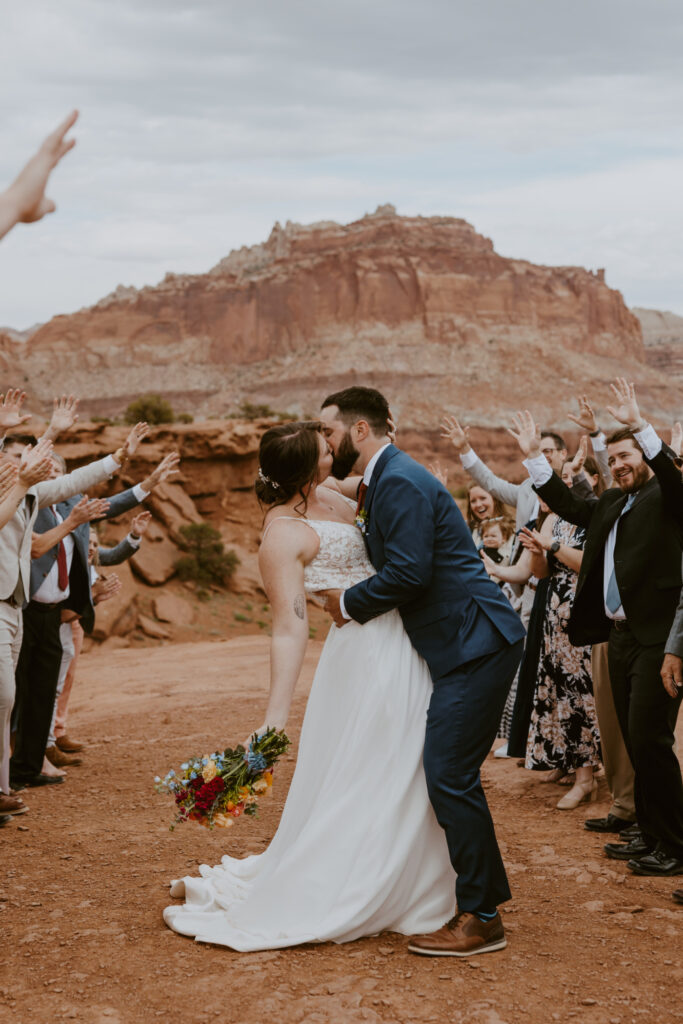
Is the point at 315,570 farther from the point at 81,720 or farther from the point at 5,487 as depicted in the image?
the point at 81,720

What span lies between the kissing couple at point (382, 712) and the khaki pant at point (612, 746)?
90.7 inches

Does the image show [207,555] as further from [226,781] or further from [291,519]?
[226,781]

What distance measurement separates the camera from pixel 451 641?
4277 millimetres

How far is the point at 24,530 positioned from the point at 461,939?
3773 mm

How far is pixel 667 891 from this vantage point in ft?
16.6

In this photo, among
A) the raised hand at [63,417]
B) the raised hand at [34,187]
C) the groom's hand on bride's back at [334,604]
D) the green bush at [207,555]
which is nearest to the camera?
the raised hand at [34,187]

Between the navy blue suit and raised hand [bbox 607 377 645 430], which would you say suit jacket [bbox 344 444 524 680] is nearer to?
the navy blue suit

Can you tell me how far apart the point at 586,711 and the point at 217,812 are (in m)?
3.57

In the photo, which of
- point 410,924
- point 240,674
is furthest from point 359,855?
point 240,674

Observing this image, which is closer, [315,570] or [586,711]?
[315,570]

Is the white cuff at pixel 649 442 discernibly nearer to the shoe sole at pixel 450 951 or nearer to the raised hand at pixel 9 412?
the shoe sole at pixel 450 951

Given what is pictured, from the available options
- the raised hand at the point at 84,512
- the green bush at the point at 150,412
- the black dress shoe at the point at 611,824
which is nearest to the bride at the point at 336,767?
the black dress shoe at the point at 611,824

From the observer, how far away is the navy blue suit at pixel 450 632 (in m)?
4.18

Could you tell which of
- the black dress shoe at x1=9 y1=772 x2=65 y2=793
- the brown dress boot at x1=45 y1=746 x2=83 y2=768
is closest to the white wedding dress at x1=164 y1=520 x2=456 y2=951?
the black dress shoe at x1=9 y1=772 x2=65 y2=793
